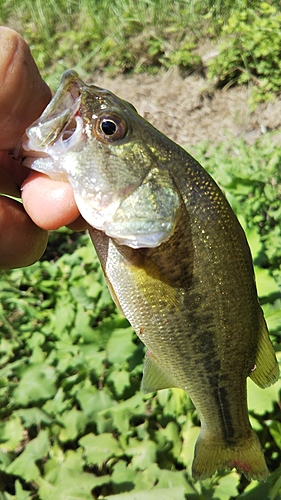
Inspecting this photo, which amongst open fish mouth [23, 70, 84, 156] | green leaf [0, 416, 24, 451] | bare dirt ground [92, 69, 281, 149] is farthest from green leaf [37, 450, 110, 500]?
bare dirt ground [92, 69, 281, 149]

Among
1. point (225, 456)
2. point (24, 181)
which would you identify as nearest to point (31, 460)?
point (225, 456)

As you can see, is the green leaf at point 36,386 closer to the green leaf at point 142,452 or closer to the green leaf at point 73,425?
the green leaf at point 73,425

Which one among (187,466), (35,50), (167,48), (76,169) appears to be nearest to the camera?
(76,169)

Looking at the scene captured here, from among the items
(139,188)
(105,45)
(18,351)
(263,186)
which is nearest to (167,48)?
(105,45)

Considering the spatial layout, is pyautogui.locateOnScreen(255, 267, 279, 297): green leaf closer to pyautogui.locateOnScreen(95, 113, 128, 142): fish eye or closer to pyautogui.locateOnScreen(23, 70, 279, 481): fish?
pyautogui.locateOnScreen(23, 70, 279, 481): fish

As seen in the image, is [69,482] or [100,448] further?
[100,448]

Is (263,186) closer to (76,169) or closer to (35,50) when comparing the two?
(76,169)

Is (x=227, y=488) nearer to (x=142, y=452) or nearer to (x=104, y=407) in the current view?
(x=142, y=452)
